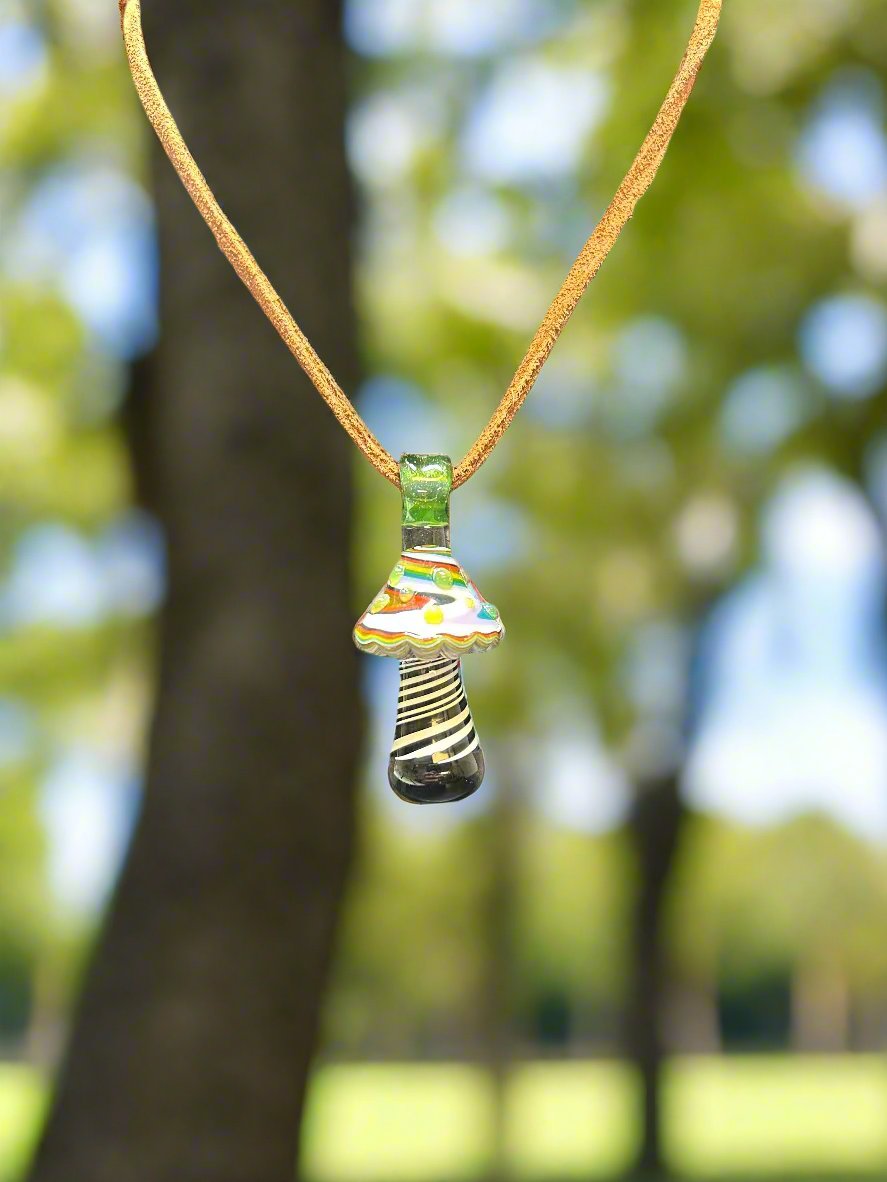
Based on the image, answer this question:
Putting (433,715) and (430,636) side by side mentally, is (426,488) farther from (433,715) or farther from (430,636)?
(433,715)

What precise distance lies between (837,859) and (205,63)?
5225 centimetres

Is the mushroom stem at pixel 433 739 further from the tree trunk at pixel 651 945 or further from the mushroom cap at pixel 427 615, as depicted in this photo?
the tree trunk at pixel 651 945

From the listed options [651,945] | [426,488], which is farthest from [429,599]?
[651,945]

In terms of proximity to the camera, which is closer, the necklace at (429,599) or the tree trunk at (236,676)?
the necklace at (429,599)

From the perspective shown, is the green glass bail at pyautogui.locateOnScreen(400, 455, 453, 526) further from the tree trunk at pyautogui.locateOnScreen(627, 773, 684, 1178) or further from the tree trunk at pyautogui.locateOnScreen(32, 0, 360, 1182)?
the tree trunk at pyautogui.locateOnScreen(627, 773, 684, 1178)

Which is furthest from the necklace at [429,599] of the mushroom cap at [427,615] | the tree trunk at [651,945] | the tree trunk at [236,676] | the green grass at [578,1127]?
the tree trunk at [651,945]

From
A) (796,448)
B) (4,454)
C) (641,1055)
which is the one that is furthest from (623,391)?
(641,1055)

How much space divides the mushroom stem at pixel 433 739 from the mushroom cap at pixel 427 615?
0.08m

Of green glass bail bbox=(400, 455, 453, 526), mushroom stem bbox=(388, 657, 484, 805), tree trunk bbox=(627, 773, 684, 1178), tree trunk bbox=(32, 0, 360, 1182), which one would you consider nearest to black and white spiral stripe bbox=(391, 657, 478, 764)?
mushroom stem bbox=(388, 657, 484, 805)

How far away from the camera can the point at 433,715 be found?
2.46m

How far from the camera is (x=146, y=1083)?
5.13 m

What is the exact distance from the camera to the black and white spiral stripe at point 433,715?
2428 millimetres

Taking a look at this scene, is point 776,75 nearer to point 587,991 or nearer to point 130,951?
point 130,951

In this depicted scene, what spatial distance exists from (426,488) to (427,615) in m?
0.22
